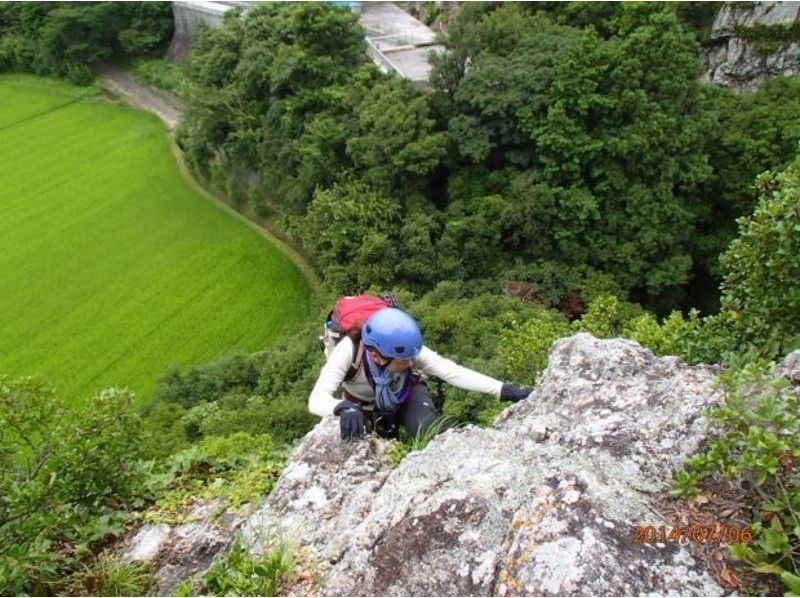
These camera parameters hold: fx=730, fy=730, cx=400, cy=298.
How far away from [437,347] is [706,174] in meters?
11.1

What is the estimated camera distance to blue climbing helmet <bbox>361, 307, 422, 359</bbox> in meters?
6.31

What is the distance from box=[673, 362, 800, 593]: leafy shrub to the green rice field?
21.3 meters

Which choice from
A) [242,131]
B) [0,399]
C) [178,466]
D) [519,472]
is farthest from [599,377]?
[242,131]

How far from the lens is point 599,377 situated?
6328 mm

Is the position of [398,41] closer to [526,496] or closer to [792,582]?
[526,496]

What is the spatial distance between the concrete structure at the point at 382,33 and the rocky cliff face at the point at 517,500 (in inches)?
903

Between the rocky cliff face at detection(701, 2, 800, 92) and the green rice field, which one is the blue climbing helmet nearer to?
the green rice field

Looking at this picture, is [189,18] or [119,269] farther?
[189,18]

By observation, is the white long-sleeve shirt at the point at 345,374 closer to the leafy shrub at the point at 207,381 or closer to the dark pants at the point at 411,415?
the dark pants at the point at 411,415

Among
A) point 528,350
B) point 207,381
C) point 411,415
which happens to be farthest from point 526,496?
point 207,381

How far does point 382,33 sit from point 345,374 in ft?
101

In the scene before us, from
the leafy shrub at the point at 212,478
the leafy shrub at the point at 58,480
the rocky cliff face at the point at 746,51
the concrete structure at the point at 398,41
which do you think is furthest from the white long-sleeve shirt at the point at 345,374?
the rocky cliff face at the point at 746,51

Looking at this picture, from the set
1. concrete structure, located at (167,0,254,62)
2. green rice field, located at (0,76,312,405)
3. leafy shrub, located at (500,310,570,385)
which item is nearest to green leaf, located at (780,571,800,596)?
leafy shrub, located at (500,310,570,385)

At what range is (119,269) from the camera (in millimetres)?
30047
